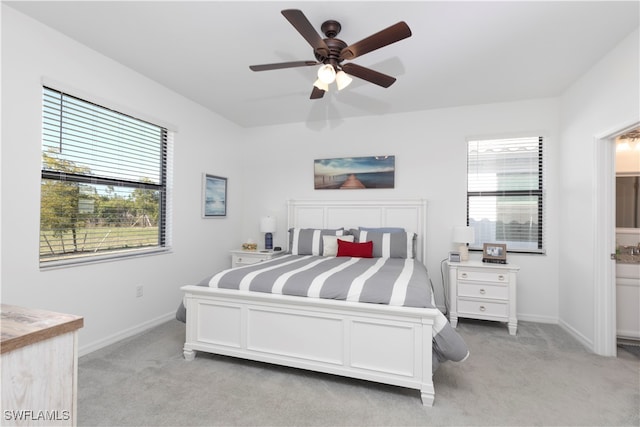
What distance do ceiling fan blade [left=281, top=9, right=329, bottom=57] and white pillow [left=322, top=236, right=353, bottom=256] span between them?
2.19 meters

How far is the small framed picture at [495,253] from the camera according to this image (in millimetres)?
3529

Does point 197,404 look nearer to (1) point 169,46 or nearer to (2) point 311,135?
(1) point 169,46

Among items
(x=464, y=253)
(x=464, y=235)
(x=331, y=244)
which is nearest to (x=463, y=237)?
(x=464, y=235)

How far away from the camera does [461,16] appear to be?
7.07 ft

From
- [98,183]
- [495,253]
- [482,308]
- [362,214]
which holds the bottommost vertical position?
[482,308]

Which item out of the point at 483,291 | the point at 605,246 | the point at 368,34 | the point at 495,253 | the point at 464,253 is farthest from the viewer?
the point at 464,253

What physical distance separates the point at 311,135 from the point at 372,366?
10.8ft

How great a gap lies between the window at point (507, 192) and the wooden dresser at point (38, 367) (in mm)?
3910

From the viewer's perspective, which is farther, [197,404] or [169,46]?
[169,46]

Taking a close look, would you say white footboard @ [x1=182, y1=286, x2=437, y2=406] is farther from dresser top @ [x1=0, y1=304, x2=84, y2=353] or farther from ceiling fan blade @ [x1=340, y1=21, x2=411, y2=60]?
ceiling fan blade @ [x1=340, y1=21, x2=411, y2=60]

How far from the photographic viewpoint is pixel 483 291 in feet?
11.0

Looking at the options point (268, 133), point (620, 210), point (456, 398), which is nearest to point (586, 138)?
point (620, 210)

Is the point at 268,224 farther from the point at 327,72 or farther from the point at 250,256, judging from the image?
the point at 327,72

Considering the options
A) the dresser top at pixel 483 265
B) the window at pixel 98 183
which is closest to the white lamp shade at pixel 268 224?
the window at pixel 98 183
